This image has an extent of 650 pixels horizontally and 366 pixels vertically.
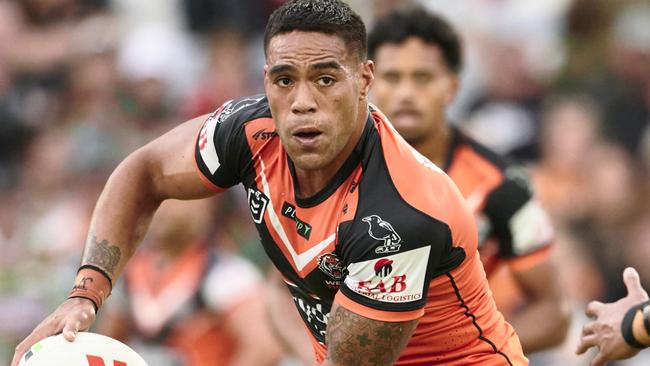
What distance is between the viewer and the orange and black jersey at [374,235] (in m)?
4.54

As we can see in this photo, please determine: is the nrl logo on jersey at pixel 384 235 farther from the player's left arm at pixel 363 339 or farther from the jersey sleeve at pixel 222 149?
the jersey sleeve at pixel 222 149

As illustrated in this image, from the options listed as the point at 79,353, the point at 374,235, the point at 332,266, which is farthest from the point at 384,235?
the point at 79,353

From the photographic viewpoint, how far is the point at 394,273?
4535 millimetres

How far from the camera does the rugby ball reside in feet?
15.3

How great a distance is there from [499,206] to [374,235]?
2357mm

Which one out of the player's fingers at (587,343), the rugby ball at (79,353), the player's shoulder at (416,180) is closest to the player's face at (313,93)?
the player's shoulder at (416,180)

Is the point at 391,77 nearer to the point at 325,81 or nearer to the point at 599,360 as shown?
the point at 599,360

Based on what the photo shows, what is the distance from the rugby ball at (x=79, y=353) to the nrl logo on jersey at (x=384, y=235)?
41.7 inches

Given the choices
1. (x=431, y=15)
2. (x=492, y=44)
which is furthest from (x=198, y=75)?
(x=431, y=15)

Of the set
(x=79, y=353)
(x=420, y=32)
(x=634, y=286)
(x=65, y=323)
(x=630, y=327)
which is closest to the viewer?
(x=79, y=353)

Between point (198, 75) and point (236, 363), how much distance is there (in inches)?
133

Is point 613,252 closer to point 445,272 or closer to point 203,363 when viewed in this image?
point 203,363

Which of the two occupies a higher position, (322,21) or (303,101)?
(322,21)

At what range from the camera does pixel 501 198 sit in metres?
6.76
